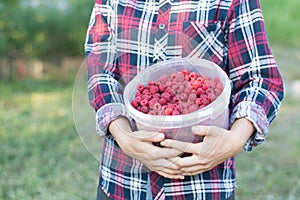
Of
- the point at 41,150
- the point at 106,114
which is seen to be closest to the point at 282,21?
the point at 41,150

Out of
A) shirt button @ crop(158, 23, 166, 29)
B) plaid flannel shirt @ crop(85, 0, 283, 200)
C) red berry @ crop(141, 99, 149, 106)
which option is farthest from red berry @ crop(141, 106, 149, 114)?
shirt button @ crop(158, 23, 166, 29)

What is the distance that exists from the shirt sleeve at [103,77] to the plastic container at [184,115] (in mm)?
71

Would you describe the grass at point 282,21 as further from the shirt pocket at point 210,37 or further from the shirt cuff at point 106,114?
the shirt cuff at point 106,114

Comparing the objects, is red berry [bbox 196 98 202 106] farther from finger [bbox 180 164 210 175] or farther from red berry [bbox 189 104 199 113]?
finger [bbox 180 164 210 175]

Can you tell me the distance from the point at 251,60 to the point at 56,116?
2.66 metres

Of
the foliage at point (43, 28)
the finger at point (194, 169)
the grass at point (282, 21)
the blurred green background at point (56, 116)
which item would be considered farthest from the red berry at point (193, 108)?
the grass at point (282, 21)

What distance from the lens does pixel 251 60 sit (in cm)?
110

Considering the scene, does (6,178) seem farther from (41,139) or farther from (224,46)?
(224,46)

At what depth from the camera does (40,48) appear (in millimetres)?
4508

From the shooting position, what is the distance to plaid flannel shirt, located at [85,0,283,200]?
1.08 metres

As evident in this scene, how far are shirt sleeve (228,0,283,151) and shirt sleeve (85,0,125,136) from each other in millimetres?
214

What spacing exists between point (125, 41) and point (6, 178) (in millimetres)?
1880

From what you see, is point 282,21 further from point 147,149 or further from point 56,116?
point 147,149

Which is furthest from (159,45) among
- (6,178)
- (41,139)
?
(41,139)
